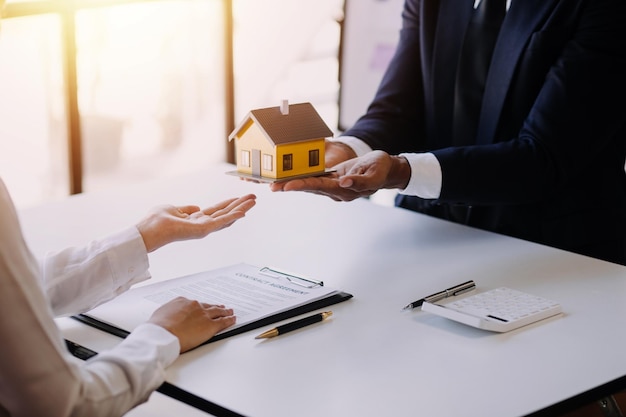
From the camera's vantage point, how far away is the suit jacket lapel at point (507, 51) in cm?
229

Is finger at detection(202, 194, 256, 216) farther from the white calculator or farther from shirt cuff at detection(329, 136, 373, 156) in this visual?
shirt cuff at detection(329, 136, 373, 156)

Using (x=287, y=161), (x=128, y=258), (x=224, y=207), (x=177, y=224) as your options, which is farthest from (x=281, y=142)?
(x=128, y=258)

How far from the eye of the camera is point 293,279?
1.81 m

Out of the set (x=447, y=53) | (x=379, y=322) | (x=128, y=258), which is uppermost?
(x=447, y=53)

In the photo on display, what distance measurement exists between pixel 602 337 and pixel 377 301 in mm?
398

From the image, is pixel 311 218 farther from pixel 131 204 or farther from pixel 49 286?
pixel 49 286

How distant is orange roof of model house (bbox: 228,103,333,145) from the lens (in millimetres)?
1899

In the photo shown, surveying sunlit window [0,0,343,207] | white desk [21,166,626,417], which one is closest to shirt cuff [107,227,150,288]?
white desk [21,166,626,417]

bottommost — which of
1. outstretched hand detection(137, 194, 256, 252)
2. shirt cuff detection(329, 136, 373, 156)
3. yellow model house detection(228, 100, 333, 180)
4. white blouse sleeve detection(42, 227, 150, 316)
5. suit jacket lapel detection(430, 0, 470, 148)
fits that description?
white blouse sleeve detection(42, 227, 150, 316)

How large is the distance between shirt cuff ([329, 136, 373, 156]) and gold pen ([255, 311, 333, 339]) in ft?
2.53

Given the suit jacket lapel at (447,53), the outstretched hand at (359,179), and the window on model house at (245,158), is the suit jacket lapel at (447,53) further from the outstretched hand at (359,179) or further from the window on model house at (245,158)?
the window on model house at (245,158)

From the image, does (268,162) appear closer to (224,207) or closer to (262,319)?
(224,207)

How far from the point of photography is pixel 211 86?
4477 mm

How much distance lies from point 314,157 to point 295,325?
48 centimetres
